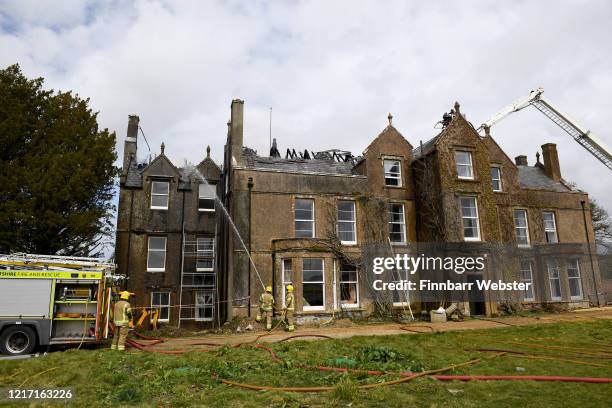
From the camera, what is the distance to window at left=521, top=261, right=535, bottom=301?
85.1 ft

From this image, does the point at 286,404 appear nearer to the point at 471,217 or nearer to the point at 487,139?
the point at 471,217

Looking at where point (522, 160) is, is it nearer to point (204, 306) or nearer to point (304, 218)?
point (304, 218)

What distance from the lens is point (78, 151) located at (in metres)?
24.6

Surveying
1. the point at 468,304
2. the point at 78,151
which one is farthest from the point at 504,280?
the point at 78,151

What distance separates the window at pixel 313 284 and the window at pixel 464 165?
405 inches

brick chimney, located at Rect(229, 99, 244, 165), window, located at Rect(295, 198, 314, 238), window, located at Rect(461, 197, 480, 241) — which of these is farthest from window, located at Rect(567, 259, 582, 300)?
brick chimney, located at Rect(229, 99, 244, 165)

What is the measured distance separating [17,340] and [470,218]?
861 inches

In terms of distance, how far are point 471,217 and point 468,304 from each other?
4898 millimetres

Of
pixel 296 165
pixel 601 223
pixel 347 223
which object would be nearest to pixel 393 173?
pixel 347 223

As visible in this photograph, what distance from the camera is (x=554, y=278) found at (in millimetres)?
27109

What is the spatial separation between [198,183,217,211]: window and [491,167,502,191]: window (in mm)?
18360

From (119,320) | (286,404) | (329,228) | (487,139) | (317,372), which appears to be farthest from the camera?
(487,139)

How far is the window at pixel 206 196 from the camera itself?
29.7 m

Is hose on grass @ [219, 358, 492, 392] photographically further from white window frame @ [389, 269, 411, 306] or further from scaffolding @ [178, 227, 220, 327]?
scaffolding @ [178, 227, 220, 327]
